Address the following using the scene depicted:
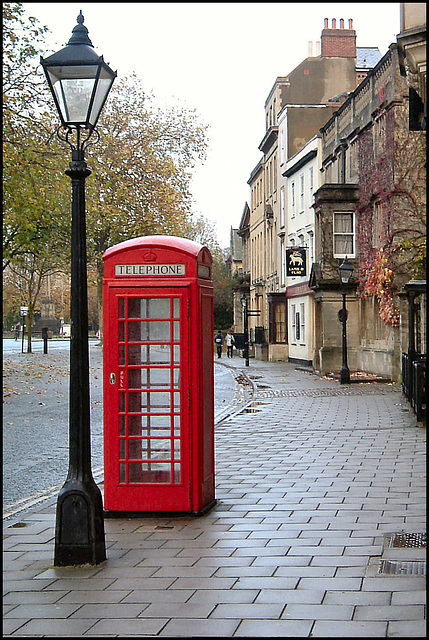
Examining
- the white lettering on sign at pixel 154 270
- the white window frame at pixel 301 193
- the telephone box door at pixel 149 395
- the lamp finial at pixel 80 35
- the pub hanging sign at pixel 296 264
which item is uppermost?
the white window frame at pixel 301 193

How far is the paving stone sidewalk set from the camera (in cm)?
528

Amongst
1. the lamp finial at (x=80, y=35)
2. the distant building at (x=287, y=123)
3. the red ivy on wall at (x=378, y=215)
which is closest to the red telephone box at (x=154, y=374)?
the lamp finial at (x=80, y=35)

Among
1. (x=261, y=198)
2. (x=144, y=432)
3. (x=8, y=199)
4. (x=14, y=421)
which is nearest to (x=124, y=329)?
(x=144, y=432)

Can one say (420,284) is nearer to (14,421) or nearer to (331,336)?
(14,421)

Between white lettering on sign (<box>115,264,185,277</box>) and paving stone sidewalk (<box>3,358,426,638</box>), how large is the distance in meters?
2.26

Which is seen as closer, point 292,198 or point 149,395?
point 149,395

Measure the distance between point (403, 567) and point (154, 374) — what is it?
3.00 metres

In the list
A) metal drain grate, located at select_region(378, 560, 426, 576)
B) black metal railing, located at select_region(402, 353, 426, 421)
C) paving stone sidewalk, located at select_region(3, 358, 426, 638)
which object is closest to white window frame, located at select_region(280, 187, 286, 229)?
black metal railing, located at select_region(402, 353, 426, 421)

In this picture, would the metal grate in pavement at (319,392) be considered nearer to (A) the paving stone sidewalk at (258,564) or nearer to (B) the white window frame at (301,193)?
(A) the paving stone sidewalk at (258,564)

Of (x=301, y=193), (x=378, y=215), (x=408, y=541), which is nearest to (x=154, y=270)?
(x=408, y=541)

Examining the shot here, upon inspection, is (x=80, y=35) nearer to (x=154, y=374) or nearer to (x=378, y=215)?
(x=154, y=374)

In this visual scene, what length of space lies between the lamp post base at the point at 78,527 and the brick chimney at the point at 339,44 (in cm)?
4725

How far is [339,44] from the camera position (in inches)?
2003

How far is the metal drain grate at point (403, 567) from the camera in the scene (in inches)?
246
